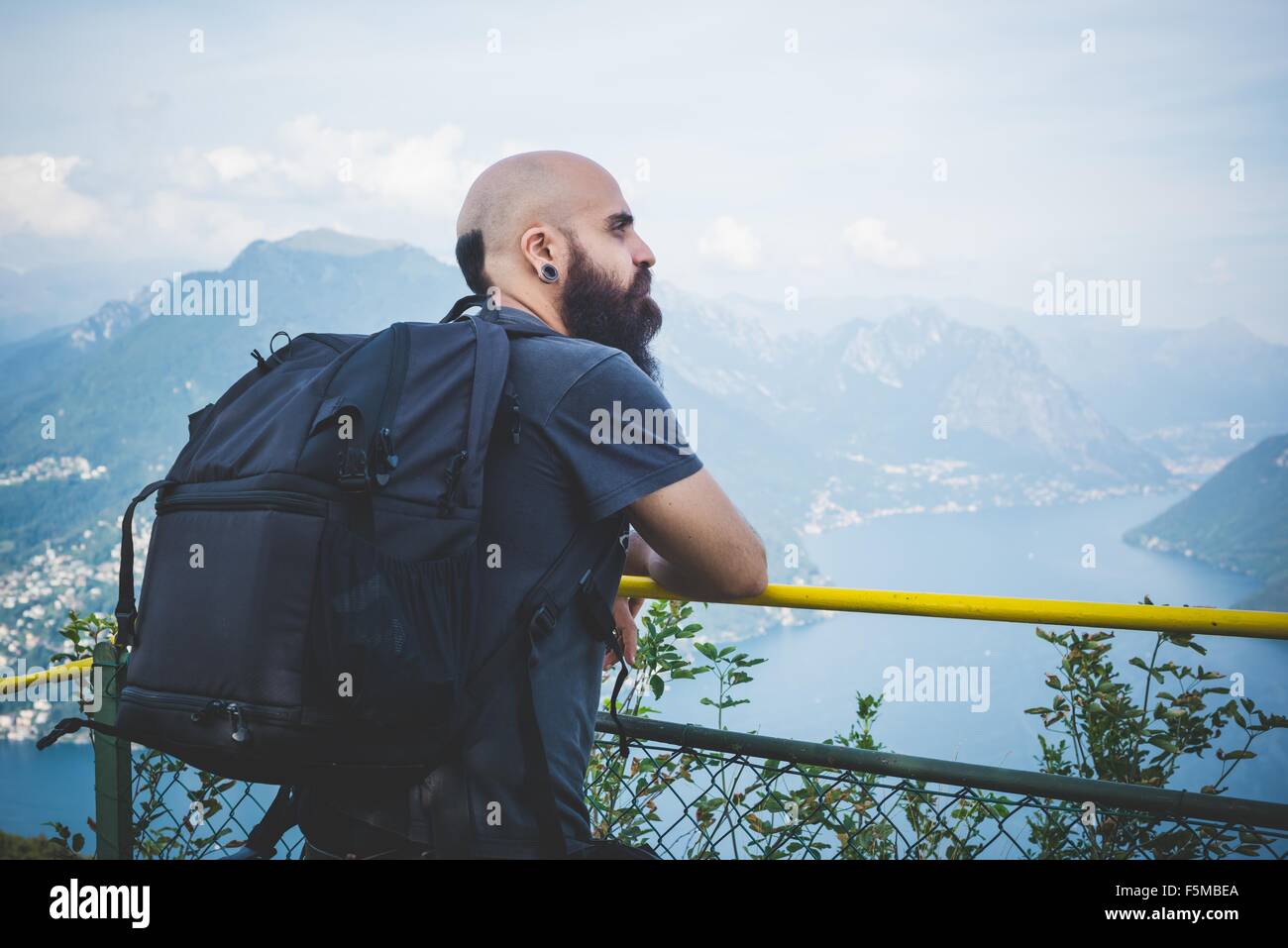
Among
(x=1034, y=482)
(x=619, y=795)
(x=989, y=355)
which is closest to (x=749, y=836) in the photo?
(x=619, y=795)

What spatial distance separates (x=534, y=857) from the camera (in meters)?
1.39

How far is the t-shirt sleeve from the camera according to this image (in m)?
1.42

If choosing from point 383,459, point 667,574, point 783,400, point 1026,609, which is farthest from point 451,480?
point 783,400

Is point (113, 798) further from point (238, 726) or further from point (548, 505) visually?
point (548, 505)

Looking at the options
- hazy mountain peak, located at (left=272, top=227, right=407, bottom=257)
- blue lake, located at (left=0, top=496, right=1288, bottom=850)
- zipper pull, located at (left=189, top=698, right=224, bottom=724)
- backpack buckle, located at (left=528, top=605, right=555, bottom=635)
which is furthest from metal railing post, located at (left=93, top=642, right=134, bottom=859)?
hazy mountain peak, located at (left=272, top=227, right=407, bottom=257)

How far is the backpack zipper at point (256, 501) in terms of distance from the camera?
1.24 meters

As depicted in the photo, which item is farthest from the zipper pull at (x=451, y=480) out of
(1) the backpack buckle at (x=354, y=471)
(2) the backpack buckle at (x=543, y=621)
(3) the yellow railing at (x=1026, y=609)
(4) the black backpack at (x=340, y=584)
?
(3) the yellow railing at (x=1026, y=609)

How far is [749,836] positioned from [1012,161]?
7096 inches

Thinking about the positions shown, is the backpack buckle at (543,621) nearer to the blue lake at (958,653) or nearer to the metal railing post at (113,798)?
the blue lake at (958,653)

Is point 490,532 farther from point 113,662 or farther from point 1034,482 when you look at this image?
point 1034,482

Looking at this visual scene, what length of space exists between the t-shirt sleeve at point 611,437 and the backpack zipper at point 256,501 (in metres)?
0.36

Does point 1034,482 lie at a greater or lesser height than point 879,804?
greater

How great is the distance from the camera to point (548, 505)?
1.44 metres

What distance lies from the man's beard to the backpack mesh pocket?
25.9 inches
